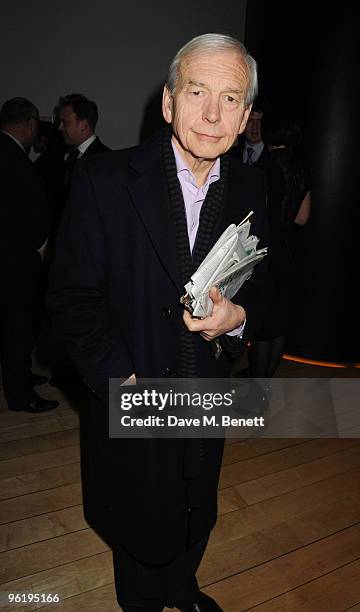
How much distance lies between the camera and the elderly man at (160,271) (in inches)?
51.6

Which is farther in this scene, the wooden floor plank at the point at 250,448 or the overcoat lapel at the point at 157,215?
the wooden floor plank at the point at 250,448

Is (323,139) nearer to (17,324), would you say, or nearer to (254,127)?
(254,127)

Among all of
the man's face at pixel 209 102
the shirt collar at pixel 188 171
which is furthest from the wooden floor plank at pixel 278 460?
the man's face at pixel 209 102

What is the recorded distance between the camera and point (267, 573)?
2.12m

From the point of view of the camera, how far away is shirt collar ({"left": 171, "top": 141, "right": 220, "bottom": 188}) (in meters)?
1.41

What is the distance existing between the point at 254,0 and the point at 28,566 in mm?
4486

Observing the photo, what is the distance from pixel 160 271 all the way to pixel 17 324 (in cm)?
202

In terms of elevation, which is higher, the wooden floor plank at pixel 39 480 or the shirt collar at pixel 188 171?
the shirt collar at pixel 188 171

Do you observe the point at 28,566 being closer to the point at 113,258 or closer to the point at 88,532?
the point at 88,532

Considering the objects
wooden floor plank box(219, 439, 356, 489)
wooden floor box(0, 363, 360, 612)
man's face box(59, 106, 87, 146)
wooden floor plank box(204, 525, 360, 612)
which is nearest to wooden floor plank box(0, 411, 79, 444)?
wooden floor box(0, 363, 360, 612)

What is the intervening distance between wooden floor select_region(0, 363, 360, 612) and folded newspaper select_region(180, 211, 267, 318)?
4.69 feet

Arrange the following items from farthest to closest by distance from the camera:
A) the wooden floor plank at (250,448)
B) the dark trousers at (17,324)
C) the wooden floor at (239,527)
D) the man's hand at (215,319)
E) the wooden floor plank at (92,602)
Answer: the dark trousers at (17,324), the wooden floor plank at (250,448), the wooden floor at (239,527), the wooden floor plank at (92,602), the man's hand at (215,319)

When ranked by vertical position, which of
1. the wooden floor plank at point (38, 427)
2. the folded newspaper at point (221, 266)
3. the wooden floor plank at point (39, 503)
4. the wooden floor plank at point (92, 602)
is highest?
the folded newspaper at point (221, 266)

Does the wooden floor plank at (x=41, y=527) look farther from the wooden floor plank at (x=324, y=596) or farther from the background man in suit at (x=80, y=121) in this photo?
the background man in suit at (x=80, y=121)
